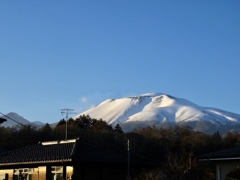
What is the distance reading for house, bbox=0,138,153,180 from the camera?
2520 cm

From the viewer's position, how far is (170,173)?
28.3 metres

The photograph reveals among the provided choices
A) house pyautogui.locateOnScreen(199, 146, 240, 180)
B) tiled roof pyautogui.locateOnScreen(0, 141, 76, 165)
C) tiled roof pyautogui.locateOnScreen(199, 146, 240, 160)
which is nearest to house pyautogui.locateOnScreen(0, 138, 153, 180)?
tiled roof pyautogui.locateOnScreen(0, 141, 76, 165)

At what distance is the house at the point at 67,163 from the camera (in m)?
25.2

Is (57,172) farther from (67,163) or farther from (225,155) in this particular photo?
(225,155)

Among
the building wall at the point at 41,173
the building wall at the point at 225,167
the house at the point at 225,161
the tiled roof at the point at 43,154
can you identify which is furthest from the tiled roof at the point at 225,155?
the building wall at the point at 41,173

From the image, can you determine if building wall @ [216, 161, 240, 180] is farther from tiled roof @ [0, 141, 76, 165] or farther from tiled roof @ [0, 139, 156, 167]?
tiled roof @ [0, 141, 76, 165]

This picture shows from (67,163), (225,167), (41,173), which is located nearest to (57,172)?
(41,173)

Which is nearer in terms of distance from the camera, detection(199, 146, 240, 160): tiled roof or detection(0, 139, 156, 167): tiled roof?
detection(199, 146, 240, 160): tiled roof

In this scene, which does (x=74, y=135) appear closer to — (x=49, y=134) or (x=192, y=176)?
(x=49, y=134)

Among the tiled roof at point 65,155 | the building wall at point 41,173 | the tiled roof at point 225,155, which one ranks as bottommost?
the building wall at point 41,173

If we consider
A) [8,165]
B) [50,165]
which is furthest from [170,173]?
[8,165]

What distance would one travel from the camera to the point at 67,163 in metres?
25.1

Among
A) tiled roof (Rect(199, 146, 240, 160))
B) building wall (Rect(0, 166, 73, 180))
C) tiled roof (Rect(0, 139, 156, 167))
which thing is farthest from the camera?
building wall (Rect(0, 166, 73, 180))

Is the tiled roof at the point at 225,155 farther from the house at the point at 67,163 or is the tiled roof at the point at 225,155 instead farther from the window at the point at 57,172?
the window at the point at 57,172
